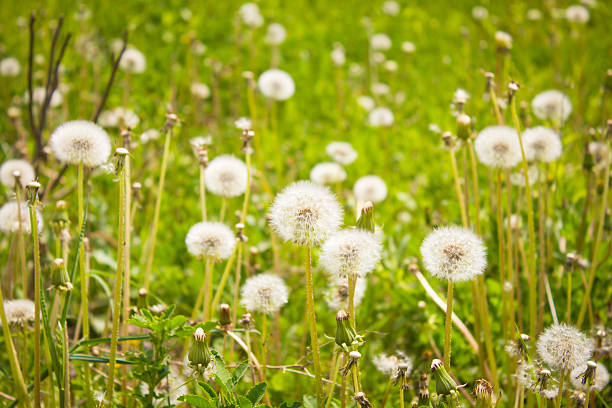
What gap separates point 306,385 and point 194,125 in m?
2.35

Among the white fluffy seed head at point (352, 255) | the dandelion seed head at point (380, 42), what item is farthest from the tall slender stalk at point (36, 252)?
the dandelion seed head at point (380, 42)

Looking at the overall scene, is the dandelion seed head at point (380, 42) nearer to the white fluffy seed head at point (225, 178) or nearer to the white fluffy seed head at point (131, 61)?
the white fluffy seed head at point (131, 61)

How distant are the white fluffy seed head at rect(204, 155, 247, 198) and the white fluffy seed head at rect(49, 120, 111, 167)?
386 millimetres

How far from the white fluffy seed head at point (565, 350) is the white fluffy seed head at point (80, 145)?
1.13m

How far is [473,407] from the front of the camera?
1.46 meters

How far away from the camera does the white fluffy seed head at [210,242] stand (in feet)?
4.63

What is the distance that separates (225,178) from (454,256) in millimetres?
843

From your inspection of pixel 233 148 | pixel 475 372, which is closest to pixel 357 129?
pixel 233 148

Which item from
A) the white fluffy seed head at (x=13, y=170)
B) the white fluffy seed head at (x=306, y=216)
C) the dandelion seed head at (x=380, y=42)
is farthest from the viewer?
the dandelion seed head at (x=380, y=42)

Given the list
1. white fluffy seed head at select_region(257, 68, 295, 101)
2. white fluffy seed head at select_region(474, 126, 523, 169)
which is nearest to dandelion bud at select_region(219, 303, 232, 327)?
white fluffy seed head at select_region(474, 126, 523, 169)

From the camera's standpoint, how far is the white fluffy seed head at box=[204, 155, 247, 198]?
169 centimetres

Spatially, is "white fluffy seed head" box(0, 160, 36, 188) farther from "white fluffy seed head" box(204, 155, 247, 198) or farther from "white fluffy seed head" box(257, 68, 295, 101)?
"white fluffy seed head" box(257, 68, 295, 101)

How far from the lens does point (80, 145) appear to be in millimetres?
1330

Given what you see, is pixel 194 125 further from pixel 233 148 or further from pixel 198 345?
pixel 198 345
